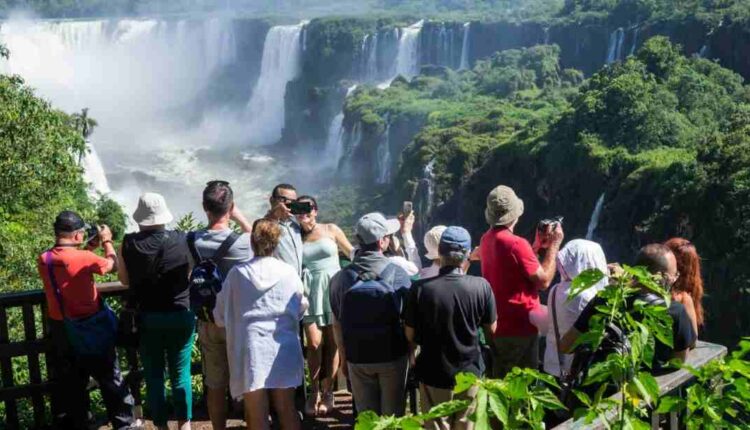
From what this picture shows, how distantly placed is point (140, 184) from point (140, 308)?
164 ft

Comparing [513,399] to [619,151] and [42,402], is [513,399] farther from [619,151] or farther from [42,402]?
[619,151]

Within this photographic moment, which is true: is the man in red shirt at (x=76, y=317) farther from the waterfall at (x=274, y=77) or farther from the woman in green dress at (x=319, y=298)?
the waterfall at (x=274, y=77)

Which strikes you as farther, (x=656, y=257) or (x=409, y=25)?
(x=409, y=25)

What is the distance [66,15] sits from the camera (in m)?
97.9

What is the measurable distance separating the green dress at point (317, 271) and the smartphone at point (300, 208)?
23cm

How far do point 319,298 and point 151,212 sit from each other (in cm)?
115

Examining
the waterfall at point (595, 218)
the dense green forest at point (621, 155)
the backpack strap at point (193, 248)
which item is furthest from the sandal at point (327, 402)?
→ the waterfall at point (595, 218)

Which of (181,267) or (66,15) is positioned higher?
(66,15)

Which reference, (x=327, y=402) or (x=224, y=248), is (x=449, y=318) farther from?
(x=327, y=402)

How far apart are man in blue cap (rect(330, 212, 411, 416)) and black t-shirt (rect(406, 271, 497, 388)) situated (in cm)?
17

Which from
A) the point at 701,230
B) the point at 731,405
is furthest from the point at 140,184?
the point at 731,405

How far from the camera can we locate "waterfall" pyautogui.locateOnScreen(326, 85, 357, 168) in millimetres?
58719

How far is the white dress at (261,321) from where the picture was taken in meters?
4.25

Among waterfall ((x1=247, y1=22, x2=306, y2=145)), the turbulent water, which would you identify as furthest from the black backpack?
waterfall ((x1=247, y1=22, x2=306, y2=145))
